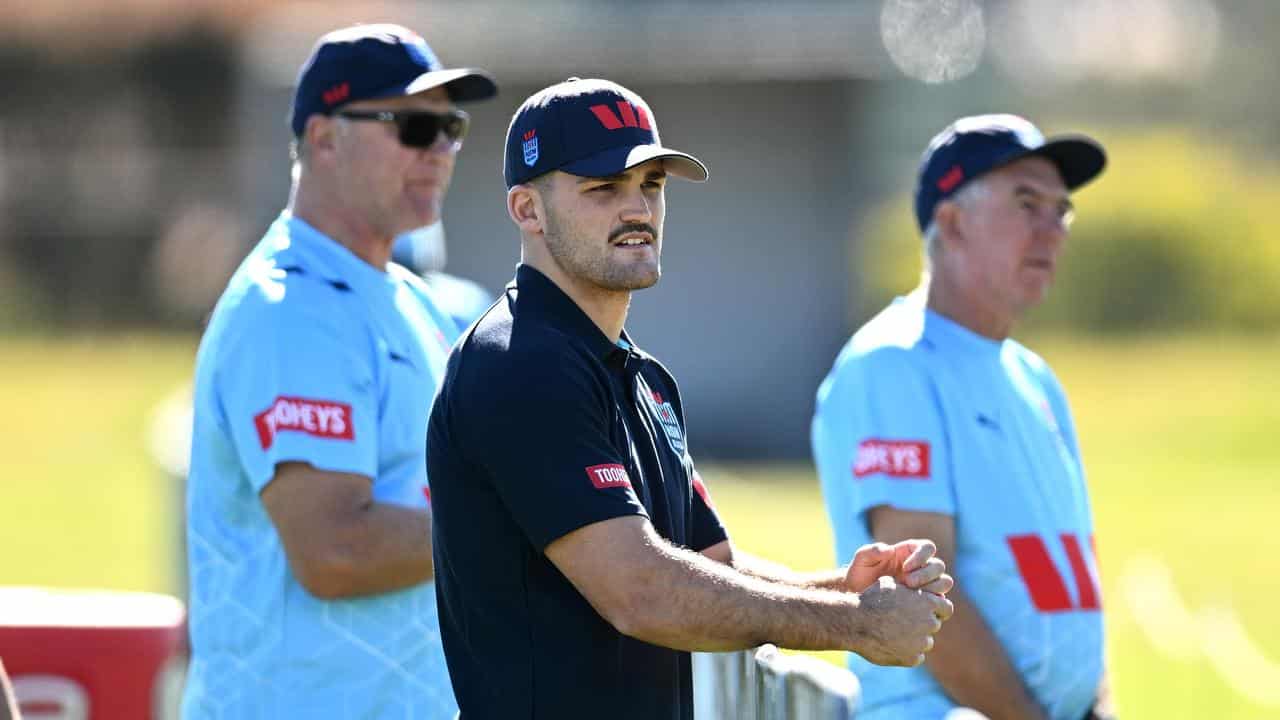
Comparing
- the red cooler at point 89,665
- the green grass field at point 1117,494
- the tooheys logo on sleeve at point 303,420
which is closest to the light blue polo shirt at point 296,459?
the tooheys logo on sleeve at point 303,420

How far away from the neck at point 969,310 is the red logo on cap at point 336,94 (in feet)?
6.00

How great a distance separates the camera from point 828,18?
29.5 m

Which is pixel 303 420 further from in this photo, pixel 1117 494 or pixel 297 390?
pixel 1117 494

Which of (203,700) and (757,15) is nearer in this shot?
(203,700)

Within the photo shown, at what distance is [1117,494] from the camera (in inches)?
781

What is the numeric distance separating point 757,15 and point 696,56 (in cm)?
144

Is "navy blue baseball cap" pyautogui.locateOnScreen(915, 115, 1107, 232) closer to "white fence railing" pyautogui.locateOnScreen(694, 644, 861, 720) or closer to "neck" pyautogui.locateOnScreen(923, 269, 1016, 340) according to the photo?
"neck" pyautogui.locateOnScreen(923, 269, 1016, 340)

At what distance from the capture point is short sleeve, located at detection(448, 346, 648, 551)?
11.8 ft

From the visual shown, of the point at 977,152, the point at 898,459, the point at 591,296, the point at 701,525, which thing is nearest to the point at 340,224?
the point at 591,296

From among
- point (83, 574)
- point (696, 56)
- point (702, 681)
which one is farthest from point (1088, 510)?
point (696, 56)

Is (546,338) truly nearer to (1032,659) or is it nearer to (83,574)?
(1032,659)

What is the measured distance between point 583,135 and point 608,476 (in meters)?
0.74

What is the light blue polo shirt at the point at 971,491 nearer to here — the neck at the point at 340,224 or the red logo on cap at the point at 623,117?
the neck at the point at 340,224

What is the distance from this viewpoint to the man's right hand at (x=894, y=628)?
11.8 ft
